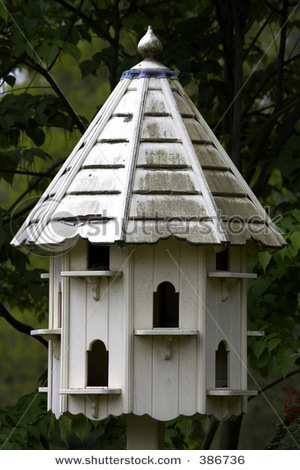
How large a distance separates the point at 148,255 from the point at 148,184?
38 centimetres

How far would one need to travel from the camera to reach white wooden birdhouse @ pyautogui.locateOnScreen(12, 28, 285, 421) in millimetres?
4883

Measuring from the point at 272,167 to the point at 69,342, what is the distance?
105 inches

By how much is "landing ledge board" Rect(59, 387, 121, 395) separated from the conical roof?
2.54 feet

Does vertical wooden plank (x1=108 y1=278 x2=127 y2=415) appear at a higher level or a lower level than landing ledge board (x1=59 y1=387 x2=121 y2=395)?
higher

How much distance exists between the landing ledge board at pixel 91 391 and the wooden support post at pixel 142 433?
15.8 inches

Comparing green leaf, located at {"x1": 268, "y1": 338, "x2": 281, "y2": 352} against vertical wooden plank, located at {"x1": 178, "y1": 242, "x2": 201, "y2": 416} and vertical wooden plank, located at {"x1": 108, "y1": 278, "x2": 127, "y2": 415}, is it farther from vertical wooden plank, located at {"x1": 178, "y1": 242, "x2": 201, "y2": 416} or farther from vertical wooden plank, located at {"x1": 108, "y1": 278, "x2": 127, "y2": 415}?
vertical wooden plank, located at {"x1": 108, "y1": 278, "x2": 127, "y2": 415}

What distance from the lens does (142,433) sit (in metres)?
5.21

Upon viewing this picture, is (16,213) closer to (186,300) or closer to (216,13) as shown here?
(216,13)

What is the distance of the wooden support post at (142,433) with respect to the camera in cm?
520

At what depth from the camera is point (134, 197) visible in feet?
16.1

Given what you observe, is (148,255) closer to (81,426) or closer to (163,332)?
(163,332)

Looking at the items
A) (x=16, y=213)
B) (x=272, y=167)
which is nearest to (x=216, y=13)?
(x=272, y=167)

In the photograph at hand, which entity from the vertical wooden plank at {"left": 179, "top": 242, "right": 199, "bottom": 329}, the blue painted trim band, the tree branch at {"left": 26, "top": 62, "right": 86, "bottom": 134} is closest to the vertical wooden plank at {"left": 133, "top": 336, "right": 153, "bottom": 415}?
the vertical wooden plank at {"left": 179, "top": 242, "right": 199, "bottom": 329}

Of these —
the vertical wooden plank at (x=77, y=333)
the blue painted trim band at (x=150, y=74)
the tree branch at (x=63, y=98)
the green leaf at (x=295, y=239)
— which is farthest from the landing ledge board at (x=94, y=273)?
the tree branch at (x=63, y=98)
